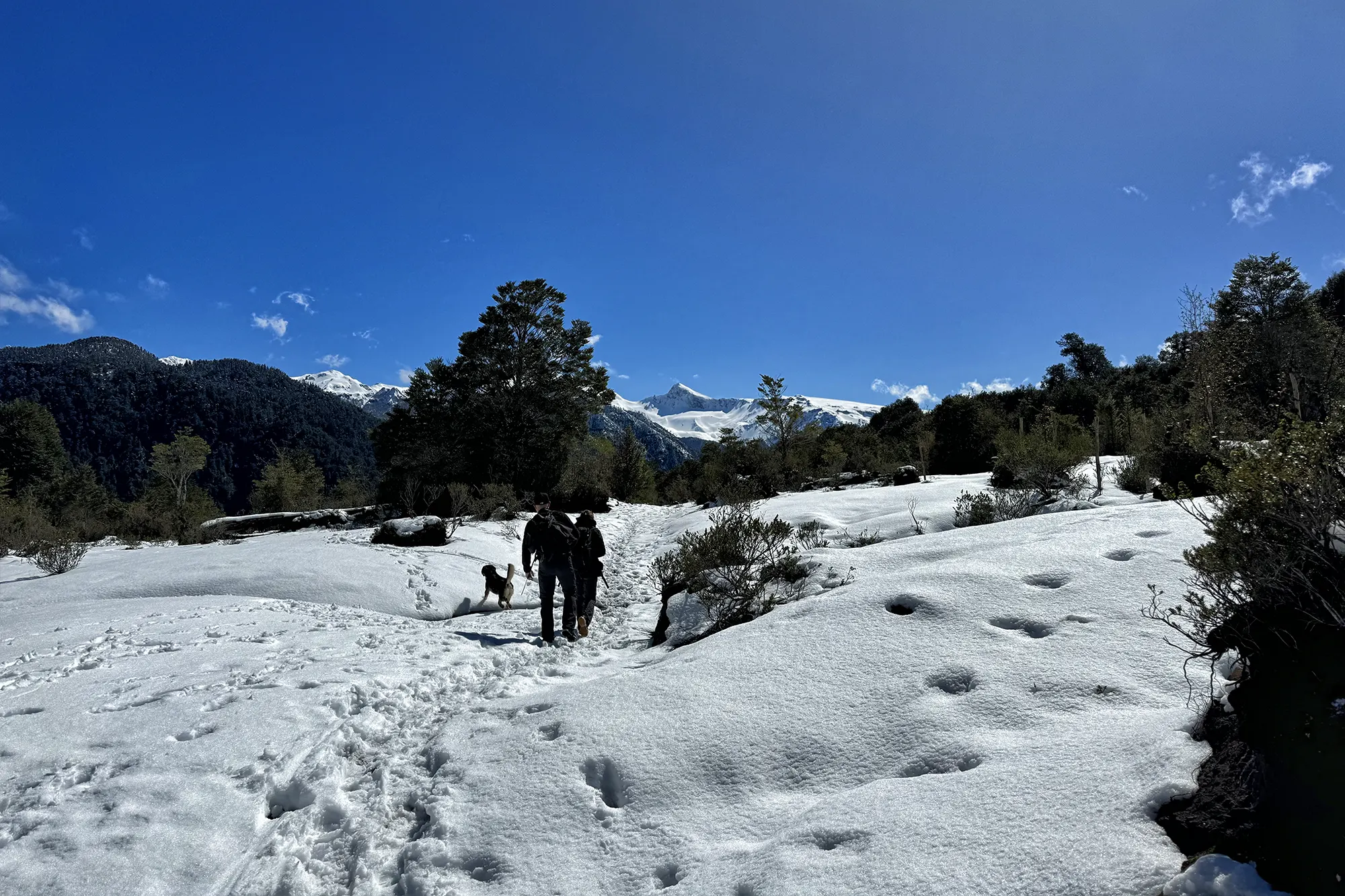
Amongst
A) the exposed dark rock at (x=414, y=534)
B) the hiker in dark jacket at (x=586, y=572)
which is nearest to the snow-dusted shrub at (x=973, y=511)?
the hiker in dark jacket at (x=586, y=572)

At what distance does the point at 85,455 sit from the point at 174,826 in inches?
5999

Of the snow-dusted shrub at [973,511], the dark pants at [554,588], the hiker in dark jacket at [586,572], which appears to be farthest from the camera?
the snow-dusted shrub at [973,511]

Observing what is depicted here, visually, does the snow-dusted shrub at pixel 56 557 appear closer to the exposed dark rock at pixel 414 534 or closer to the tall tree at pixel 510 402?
the exposed dark rock at pixel 414 534

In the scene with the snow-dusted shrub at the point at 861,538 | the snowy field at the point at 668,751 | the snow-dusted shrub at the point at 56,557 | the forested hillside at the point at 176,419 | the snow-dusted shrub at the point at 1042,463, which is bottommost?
the snowy field at the point at 668,751

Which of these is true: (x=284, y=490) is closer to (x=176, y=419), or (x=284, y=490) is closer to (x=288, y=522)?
(x=288, y=522)

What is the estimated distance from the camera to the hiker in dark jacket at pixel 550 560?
282 inches

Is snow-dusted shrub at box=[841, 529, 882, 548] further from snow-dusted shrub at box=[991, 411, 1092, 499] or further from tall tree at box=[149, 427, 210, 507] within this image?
tall tree at box=[149, 427, 210, 507]

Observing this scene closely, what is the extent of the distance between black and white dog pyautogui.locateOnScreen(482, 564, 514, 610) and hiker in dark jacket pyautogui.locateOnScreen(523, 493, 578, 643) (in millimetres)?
2484

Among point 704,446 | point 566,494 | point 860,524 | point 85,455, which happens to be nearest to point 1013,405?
point 704,446

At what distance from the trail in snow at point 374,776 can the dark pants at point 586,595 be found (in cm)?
91

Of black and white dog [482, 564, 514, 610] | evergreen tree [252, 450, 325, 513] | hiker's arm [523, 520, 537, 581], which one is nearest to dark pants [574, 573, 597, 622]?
hiker's arm [523, 520, 537, 581]

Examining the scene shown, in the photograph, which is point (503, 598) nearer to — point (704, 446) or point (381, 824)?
point (381, 824)

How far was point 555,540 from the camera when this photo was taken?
288 inches

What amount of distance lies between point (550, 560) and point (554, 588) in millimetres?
344
